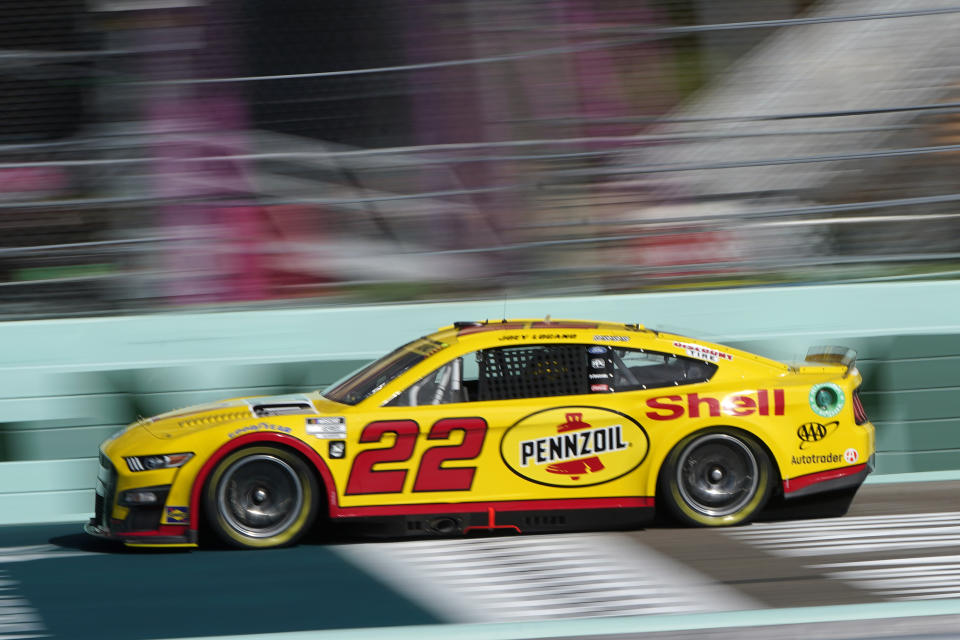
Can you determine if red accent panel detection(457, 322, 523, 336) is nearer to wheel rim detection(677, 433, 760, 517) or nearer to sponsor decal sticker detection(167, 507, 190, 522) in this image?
wheel rim detection(677, 433, 760, 517)

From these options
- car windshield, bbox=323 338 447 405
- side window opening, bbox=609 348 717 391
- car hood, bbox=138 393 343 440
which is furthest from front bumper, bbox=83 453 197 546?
side window opening, bbox=609 348 717 391

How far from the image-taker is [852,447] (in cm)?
750

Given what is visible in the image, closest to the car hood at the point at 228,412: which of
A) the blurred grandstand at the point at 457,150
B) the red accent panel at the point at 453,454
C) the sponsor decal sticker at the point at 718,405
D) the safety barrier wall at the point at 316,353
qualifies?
the red accent panel at the point at 453,454

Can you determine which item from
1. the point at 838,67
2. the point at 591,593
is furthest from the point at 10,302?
the point at 838,67

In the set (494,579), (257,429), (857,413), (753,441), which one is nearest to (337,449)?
(257,429)

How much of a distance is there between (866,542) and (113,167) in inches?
228

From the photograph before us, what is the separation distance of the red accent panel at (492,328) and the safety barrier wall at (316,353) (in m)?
1.45

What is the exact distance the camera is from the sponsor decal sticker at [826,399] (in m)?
7.49

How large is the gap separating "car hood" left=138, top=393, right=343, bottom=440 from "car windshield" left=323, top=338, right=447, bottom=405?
113 millimetres

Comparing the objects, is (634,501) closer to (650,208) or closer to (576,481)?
(576,481)

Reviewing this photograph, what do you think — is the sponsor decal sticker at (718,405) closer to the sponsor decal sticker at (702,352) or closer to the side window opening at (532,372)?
the sponsor decal sticker at (702,352)

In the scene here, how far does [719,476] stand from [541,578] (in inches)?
61.7

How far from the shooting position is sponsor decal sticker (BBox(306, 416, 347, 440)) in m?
7.17

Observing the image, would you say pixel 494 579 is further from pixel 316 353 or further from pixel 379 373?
→ pixel 316 353
